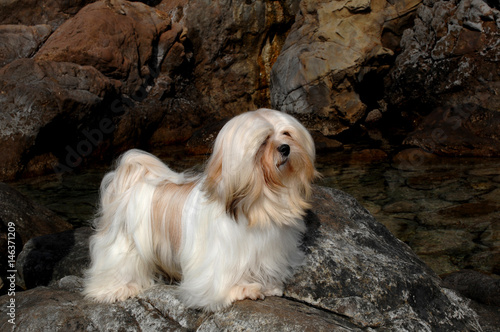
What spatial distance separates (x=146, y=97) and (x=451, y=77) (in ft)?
26.3

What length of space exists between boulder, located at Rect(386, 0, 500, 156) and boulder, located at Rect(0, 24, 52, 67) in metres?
9.75

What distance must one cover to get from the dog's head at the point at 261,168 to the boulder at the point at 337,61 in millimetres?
9738

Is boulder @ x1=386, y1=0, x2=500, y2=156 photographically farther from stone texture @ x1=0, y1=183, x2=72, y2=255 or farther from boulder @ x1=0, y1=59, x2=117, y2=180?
stone texture @ x1=0, y1=183, x2=72, y2=255

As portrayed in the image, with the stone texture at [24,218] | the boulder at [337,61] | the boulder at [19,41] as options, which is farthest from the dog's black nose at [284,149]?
the boulder at [19,41]

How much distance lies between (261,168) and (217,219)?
43cm

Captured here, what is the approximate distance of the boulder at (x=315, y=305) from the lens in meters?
2.79

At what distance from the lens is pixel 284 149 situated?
8.96 feet

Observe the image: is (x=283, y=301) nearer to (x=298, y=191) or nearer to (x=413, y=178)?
(x=298, y=191)

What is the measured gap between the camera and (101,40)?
39.3 feet

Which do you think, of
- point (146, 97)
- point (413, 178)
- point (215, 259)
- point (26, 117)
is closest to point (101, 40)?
point (146, 97)

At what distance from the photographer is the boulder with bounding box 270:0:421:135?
41.2ft

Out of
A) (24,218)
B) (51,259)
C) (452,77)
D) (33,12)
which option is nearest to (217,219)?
(51,259)

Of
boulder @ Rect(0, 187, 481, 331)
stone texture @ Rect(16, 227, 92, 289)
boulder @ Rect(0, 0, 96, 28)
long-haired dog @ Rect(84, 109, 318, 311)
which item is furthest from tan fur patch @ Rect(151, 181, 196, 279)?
boulder @ Rect(0, 0, 96, 28)

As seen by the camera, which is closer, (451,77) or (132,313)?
(132,313)
